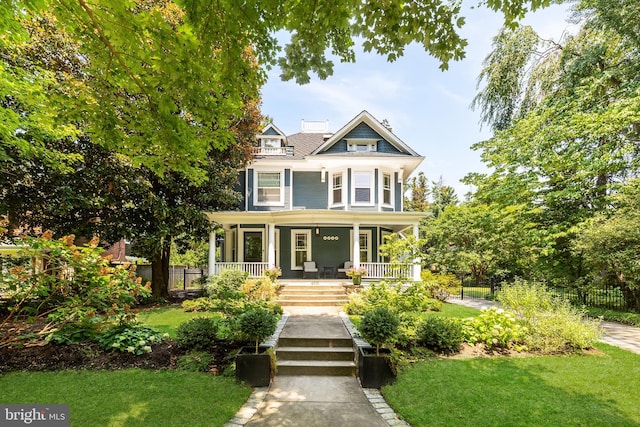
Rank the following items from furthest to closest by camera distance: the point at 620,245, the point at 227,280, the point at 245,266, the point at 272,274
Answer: the point at 245,266 < the point at 272,274 < the point at 227,280 < the point at 620,245

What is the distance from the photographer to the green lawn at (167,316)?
8.70 m

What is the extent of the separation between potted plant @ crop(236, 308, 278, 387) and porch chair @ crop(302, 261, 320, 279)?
9778 mm

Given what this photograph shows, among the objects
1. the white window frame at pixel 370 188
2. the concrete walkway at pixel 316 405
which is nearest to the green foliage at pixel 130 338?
the concrete walkway at pixel 316 405

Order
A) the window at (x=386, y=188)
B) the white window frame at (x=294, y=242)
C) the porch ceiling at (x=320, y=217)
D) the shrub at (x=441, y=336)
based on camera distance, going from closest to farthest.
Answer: the shrub at (x=441, y=336) < the porch ceiling at (x=320, y=217) < the window at (x=386, y=188) < the white window frame at (x=294, y=242)

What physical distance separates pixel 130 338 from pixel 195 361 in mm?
1568

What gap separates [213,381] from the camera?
518 centimetres

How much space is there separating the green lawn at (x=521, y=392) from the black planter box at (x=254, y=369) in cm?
199

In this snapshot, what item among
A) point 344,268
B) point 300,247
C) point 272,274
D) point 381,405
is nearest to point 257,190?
point 300,247

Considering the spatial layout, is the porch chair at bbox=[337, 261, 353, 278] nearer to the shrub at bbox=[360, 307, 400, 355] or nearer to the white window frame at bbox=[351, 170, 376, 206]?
the white window frame at bbox=[351, 170, 376, 206]

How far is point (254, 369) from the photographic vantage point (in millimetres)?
5277

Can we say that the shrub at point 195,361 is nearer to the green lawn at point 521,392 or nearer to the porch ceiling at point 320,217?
the green lawn at point 521,392

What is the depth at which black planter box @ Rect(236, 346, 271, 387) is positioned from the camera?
5.25 metres

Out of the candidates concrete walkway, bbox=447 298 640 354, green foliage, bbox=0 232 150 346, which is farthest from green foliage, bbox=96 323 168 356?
concrete walkway, bbox=447 298 640 354

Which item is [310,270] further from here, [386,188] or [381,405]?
[381,405]
